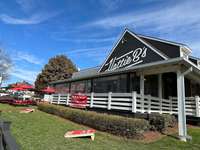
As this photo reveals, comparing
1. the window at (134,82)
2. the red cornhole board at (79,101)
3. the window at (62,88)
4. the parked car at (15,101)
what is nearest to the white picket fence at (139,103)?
the red cornhole board at (79,101)

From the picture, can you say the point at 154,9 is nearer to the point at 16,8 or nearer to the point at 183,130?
the point at 183,130

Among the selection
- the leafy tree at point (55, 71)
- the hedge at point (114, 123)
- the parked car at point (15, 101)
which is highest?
the leafy tree at point (55, 71)

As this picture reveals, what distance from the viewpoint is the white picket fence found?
39.4ft

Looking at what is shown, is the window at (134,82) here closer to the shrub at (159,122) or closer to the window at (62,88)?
the shrub at (159,122)

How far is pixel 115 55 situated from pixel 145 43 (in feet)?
12.2

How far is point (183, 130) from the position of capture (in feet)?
31.9

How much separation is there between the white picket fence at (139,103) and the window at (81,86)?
3.14 m

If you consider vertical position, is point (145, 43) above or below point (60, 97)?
above

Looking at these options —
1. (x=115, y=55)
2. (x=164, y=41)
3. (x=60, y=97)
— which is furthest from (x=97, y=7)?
(x=60, y=97)

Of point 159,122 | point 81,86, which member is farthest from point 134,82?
point 81,86

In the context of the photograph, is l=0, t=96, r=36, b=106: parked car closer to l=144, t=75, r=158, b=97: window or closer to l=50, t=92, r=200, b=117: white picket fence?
l=50, t=92, r=200, b=117: white picket fence

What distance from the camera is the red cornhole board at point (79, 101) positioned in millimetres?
16438

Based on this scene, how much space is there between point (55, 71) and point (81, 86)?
2978 centimetres

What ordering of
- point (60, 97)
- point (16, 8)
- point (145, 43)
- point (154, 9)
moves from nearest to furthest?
point (154, 9) → point (145, 43) → point (16, 8) → point (60, 97)
